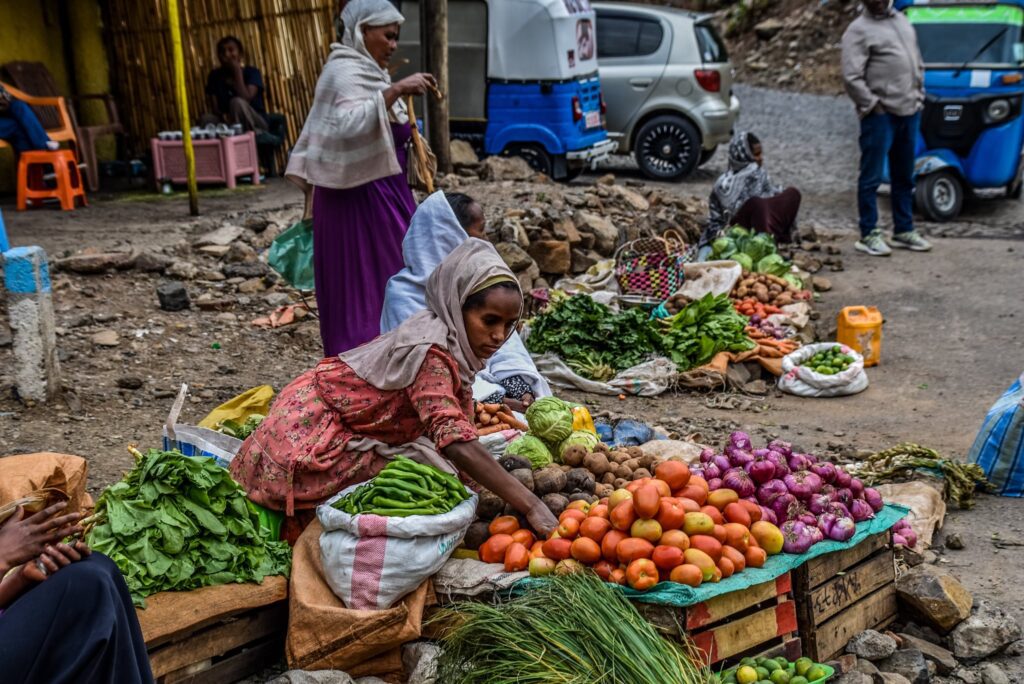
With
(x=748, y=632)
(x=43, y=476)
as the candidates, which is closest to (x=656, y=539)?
(x=748, y=632)

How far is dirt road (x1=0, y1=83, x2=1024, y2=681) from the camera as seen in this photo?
18.3ft

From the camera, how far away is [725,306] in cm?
736

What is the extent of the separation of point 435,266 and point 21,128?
6.41m

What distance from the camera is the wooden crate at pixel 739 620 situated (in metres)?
3.21

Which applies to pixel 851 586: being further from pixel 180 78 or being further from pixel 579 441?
pixel 180 78

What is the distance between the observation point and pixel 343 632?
131 inches

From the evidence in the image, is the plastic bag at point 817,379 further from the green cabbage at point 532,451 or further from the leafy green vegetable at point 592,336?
the green cabbage at point 532,451

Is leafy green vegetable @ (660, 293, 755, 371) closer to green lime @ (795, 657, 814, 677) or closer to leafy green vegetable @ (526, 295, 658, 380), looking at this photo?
leafy green vegetable @ (526, 295, 658, 380)

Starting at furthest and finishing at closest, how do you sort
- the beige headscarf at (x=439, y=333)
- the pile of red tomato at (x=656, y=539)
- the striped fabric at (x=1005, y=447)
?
the striped fabric at (x=1005, y=447)
the beige headscarf at (x=439, y=333)
the pile of red tomato at (x=656, y=539)

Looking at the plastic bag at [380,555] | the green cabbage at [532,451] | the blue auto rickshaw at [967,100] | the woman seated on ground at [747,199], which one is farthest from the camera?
the blue auto rickshaw at [967,100]

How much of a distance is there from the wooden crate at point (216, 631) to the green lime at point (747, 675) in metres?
1.42

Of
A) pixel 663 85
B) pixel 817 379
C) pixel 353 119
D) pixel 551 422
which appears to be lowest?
pixel 817 379

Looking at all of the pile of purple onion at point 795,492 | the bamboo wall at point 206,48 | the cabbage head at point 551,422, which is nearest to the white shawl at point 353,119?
the cabbage head at point 551,422

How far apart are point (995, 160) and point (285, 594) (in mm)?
9802
